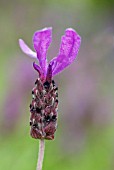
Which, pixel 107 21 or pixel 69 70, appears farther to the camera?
pixel 107 21

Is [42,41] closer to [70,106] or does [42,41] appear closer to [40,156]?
[40,156]

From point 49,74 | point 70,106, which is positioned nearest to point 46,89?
point 49,74

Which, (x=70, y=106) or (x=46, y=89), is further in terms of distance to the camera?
(x=70, y=106)

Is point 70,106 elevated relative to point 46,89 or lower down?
elevated

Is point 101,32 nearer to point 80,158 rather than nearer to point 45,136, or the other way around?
point 80,158

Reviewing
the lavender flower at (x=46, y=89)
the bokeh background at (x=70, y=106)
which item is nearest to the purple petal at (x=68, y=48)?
the lavender flower at (x=46, y=89)

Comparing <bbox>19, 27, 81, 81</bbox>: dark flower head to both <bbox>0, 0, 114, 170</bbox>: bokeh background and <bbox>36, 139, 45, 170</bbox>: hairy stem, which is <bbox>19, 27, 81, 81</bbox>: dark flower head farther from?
<bbox>0, 0, 114, 170</bbox>: bokeh background

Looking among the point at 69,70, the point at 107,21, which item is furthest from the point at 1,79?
the point at 107,21

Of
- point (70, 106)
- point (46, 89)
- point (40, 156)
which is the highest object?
point (70, 106)
